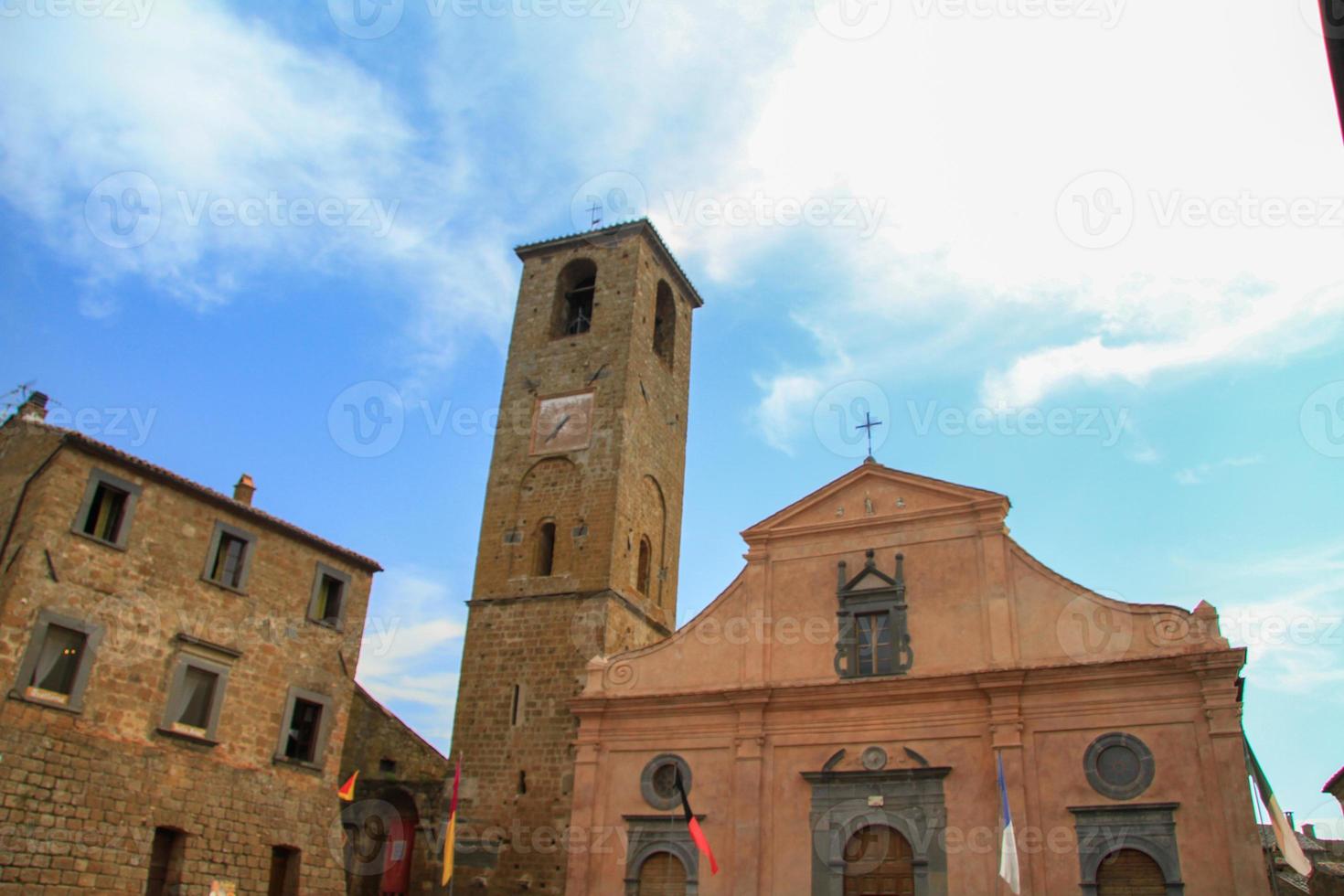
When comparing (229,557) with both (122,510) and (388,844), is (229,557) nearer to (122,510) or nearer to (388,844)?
(122,510)

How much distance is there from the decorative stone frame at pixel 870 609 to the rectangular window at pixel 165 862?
37.7ft

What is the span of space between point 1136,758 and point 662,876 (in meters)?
8.07

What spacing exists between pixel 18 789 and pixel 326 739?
6252 mm

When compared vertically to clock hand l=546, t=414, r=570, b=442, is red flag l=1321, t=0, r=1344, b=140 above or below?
below

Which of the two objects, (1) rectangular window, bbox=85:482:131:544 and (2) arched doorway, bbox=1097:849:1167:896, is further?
(1) rectangular window, bbox=85:482:131:544

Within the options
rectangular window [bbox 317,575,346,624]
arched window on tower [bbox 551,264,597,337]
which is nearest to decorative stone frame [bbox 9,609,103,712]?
rectangular window [bbox 317,575,346,624]

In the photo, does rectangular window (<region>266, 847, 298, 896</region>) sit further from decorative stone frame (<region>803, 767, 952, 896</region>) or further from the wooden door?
decorative stone frame (<region>803, 767, 952, 896</region>)

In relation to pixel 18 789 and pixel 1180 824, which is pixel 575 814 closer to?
pixel 18 789

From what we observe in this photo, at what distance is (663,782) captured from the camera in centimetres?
1884

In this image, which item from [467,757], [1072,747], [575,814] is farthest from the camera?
[467,757]

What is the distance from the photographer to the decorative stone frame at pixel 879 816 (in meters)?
16.3

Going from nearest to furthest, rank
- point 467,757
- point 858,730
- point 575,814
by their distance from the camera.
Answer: point 858,730 < point 575,814 < point 467,757

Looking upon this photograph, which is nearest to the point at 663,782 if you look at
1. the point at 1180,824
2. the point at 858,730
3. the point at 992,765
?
the point at 858,730

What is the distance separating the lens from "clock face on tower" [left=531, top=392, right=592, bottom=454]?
25984 millimetres
